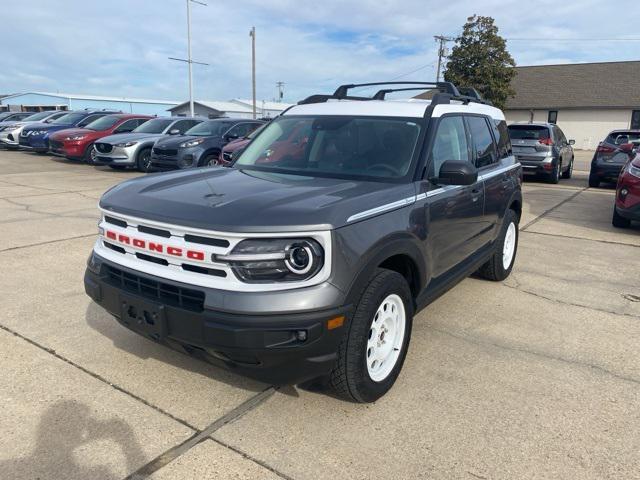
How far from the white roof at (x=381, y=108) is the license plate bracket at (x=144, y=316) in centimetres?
224

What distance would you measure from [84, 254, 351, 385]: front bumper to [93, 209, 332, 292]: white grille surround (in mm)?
53

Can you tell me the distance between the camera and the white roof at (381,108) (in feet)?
12.8

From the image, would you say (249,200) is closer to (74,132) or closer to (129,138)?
(129,138)

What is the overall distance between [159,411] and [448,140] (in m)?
2.83

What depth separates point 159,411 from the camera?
116 inches

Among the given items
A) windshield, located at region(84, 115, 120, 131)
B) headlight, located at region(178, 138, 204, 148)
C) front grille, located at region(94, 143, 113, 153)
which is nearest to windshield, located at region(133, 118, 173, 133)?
windshield, located at region(84, 115, 120, 131)

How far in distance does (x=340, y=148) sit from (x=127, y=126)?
15.9 metres

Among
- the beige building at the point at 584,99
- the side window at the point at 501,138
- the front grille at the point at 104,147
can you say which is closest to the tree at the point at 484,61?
the beige building at the point at 584,99

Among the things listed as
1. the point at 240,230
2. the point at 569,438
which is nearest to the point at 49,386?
the point at 240,230

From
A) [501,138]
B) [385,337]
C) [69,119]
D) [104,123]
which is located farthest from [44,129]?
[385,337]

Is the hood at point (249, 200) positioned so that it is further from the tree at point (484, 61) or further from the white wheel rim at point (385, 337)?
the tree at point (484, 61)

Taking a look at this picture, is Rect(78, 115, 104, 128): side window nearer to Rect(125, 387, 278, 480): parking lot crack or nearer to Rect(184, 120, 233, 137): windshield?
Rect(184, 120, 233, 137): windshield

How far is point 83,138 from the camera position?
16.4m

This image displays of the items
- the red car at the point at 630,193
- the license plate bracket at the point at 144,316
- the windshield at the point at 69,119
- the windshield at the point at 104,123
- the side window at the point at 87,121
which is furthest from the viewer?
the windshield at the point at 69,119
